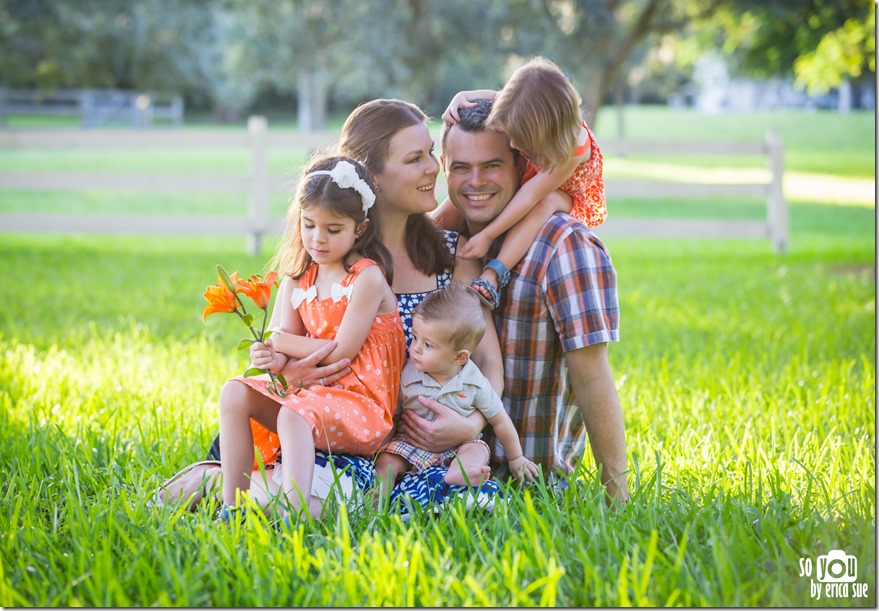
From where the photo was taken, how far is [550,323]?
3199 millimetres

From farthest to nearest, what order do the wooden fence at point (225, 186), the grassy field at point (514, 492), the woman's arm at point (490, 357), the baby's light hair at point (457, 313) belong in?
1. the wooden fence at point (225, 186)
2. the woman's arm at point (490, 357)
3. the baby's light hair at point (457, 313)
4. the grassy field at point (514, 492)

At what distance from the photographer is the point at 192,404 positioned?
4344 mm

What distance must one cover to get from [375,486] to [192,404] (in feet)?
5.23

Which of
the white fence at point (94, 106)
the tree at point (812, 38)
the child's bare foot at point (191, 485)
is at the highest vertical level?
the white fence at point (94, 106)

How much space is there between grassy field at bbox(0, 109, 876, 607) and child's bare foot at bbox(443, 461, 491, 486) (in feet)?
0.37

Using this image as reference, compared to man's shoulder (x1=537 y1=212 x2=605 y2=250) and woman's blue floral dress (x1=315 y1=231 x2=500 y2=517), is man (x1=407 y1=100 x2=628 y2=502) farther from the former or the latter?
woman's blue floral dress (x1=315 y1=231 x2=500 y2=517)

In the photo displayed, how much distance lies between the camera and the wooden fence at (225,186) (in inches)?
417

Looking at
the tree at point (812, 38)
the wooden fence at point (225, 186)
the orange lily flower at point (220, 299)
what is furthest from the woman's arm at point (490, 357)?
the tree at point (812, 38)

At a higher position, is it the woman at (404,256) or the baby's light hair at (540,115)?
the baby's light hair at (540,115)

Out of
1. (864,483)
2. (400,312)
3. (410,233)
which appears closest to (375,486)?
(400,312)

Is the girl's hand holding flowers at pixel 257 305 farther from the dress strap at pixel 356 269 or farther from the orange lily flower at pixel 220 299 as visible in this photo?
the dress strap at pixel 356 269

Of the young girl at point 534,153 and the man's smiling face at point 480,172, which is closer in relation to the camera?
the young girl at point 534,153

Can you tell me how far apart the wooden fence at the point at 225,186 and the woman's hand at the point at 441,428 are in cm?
777

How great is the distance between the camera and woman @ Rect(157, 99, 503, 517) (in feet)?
9.91
